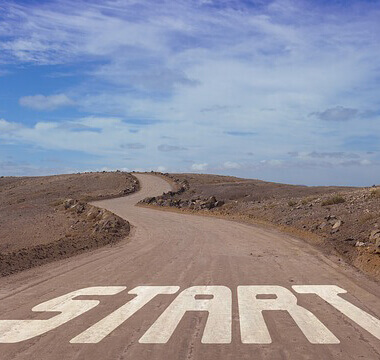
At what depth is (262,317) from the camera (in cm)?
771

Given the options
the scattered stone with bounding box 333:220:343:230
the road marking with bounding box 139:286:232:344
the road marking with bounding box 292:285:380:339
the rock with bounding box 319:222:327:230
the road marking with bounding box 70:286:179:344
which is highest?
the scattered stone with bounding box 333:220:343:230

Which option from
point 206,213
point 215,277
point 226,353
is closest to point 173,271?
point 215,277

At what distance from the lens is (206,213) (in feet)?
119

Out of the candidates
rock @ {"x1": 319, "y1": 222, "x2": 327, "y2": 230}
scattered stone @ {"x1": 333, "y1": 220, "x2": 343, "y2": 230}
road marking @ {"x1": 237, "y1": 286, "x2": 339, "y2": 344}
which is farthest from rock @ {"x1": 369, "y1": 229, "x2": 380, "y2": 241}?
road marking @ {"x1": 237, "y1": 286, "x2": 339, "y2": 344}

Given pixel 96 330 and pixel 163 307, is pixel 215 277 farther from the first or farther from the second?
pixel 96 330

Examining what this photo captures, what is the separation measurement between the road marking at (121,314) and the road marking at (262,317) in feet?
5.68

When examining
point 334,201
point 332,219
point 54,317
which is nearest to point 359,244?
point 332,219

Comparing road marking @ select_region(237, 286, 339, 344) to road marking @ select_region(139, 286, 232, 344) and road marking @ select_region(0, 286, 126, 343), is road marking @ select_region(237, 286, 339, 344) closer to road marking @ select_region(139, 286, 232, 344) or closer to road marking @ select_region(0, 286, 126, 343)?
road marking @ select_region(139, 286, 232, 344)

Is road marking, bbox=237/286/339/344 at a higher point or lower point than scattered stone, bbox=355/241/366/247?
lower

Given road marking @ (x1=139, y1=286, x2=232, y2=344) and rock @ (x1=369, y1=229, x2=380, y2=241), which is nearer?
road marking @ (x1=139, y1=286, x2=232, y2=344)

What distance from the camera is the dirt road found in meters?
6.13

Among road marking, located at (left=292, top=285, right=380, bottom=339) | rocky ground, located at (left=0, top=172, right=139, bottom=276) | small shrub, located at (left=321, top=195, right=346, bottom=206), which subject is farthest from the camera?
small shrub, located at (left=321, top=195, right=346, bottom=206)

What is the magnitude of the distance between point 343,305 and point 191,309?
9.25ft

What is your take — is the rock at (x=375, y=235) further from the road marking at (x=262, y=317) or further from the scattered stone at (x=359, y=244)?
the road marking at (x=262, y=317)
